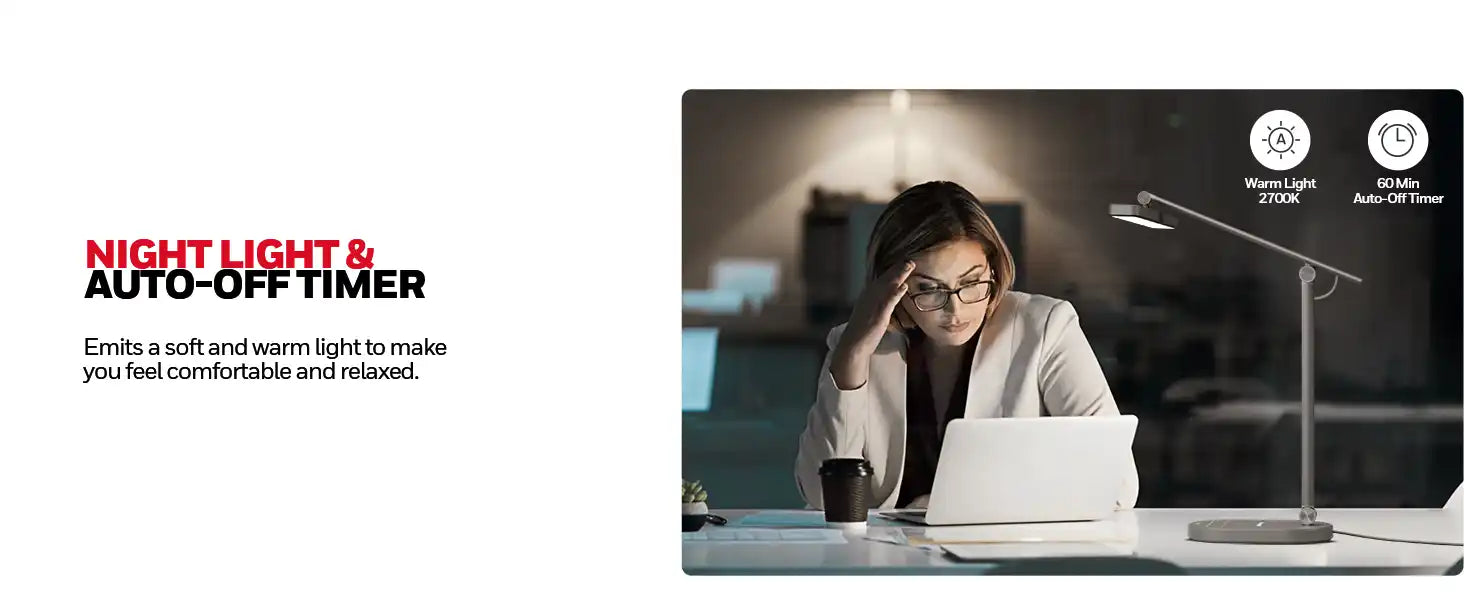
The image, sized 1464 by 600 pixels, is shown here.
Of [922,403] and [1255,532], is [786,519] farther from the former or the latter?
[1255,532]

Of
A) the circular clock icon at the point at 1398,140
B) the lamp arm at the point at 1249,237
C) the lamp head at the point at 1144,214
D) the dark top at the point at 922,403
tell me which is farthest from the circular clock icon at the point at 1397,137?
the dark top at the point at 922,403

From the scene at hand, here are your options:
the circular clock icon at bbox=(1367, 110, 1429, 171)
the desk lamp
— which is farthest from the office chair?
the circular clock icon at bbox=(1367, 110, 1429, 171)

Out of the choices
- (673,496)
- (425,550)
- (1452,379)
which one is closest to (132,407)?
(425,550)

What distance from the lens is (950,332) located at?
4188 mm

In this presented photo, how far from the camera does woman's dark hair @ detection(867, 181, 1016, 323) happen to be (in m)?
4.18

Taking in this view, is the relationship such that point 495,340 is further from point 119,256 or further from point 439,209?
point 119,256

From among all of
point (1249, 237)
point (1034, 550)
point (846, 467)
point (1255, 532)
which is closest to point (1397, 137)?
point (1249, 237)

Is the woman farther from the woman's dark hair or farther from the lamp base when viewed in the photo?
the lamp base

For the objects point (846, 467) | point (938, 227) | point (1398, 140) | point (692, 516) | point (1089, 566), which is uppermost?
point (1398, 140)

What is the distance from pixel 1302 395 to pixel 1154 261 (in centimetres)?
48

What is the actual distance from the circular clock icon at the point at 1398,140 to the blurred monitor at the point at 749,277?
144 cm

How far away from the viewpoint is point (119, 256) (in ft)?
13.7

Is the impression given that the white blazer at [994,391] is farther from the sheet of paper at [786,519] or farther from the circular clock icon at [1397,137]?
the circular clock icon at [1397,137]

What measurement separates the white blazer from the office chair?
19 centimetres
